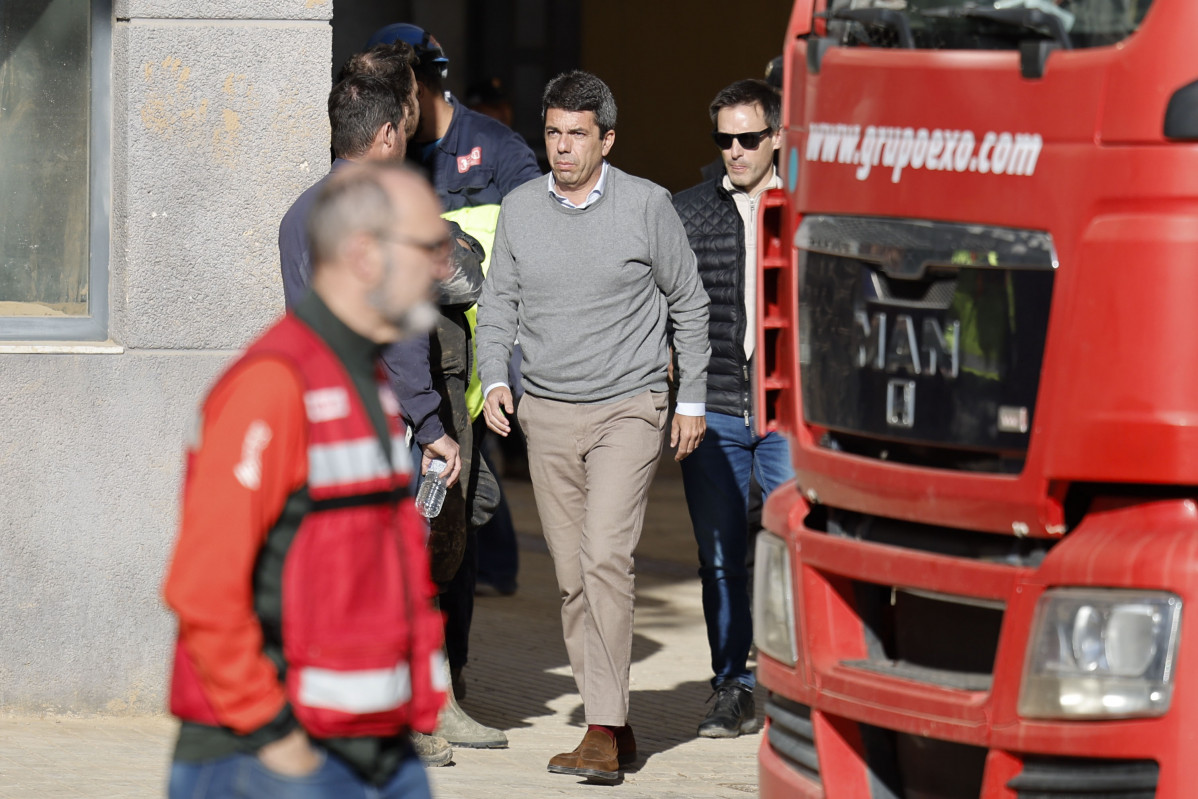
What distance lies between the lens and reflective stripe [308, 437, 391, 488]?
2.88 metres

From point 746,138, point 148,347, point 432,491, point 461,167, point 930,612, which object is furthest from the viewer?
point 461,167

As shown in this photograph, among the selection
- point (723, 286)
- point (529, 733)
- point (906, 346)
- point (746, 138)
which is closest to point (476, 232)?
point (723, 286)

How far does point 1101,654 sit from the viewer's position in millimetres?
3727

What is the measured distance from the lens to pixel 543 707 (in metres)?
7.25

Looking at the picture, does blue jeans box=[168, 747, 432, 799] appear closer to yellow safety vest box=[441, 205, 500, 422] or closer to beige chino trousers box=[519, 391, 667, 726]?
beige chino trousers box=[519, 391, 667, 726]

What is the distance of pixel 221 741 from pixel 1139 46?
2.16m

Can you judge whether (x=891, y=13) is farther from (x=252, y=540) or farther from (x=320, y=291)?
(x=252, y=540)

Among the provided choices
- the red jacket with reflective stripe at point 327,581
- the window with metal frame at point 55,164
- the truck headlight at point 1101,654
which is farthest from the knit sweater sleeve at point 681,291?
the red jacket with reflective stripe at point 327,581

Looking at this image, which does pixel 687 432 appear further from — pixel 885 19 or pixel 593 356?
pixel 885 19

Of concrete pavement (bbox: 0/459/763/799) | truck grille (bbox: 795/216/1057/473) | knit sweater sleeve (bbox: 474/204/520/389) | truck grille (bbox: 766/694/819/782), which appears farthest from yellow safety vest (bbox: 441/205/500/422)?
truck grille (bbox: 795/216/1057/473)

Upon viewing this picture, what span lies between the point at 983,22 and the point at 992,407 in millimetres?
799

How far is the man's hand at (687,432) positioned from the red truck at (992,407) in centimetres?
179

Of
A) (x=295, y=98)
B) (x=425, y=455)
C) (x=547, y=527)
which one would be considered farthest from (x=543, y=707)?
(x=295, y=98)

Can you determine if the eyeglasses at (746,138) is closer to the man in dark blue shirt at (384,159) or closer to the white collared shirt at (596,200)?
the white collared shirt at (596,200)
